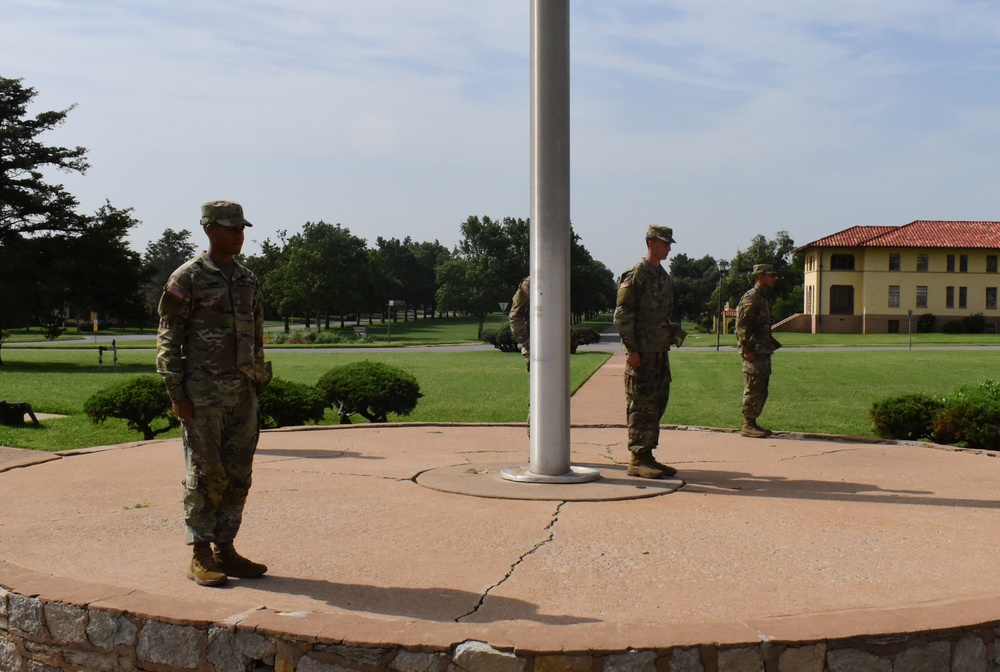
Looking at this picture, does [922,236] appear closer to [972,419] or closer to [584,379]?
[584,379]

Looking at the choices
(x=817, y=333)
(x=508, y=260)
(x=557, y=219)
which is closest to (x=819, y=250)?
(x=817, y=333)

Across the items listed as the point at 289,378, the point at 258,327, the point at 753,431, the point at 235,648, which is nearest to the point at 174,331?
the point at 258,327

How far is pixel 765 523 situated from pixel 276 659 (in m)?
3.43

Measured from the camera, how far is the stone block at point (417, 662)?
3789mm

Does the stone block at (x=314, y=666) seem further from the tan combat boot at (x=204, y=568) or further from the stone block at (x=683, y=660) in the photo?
the stone block at (x=683, y=660)

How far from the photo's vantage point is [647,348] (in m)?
7.98

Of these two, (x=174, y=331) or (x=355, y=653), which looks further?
(x=174, y=331)

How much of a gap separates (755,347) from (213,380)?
760 cm

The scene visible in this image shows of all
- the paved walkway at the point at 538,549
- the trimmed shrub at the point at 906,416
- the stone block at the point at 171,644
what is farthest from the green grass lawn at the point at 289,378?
the stone block at the point at 171,644

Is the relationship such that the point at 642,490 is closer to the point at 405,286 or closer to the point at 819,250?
the point at 819,250

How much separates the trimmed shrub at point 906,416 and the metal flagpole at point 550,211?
5.50 m

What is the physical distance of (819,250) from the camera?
71.9 m

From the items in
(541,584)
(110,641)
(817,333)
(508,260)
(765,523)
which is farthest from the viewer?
(508,260)

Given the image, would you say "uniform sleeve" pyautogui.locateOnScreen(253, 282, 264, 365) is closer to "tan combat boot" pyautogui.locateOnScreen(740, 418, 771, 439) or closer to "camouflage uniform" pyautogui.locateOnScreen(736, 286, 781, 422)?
"camouflage uniform" pyautogui.locateOnScreen(736, 286, 781, 422)
